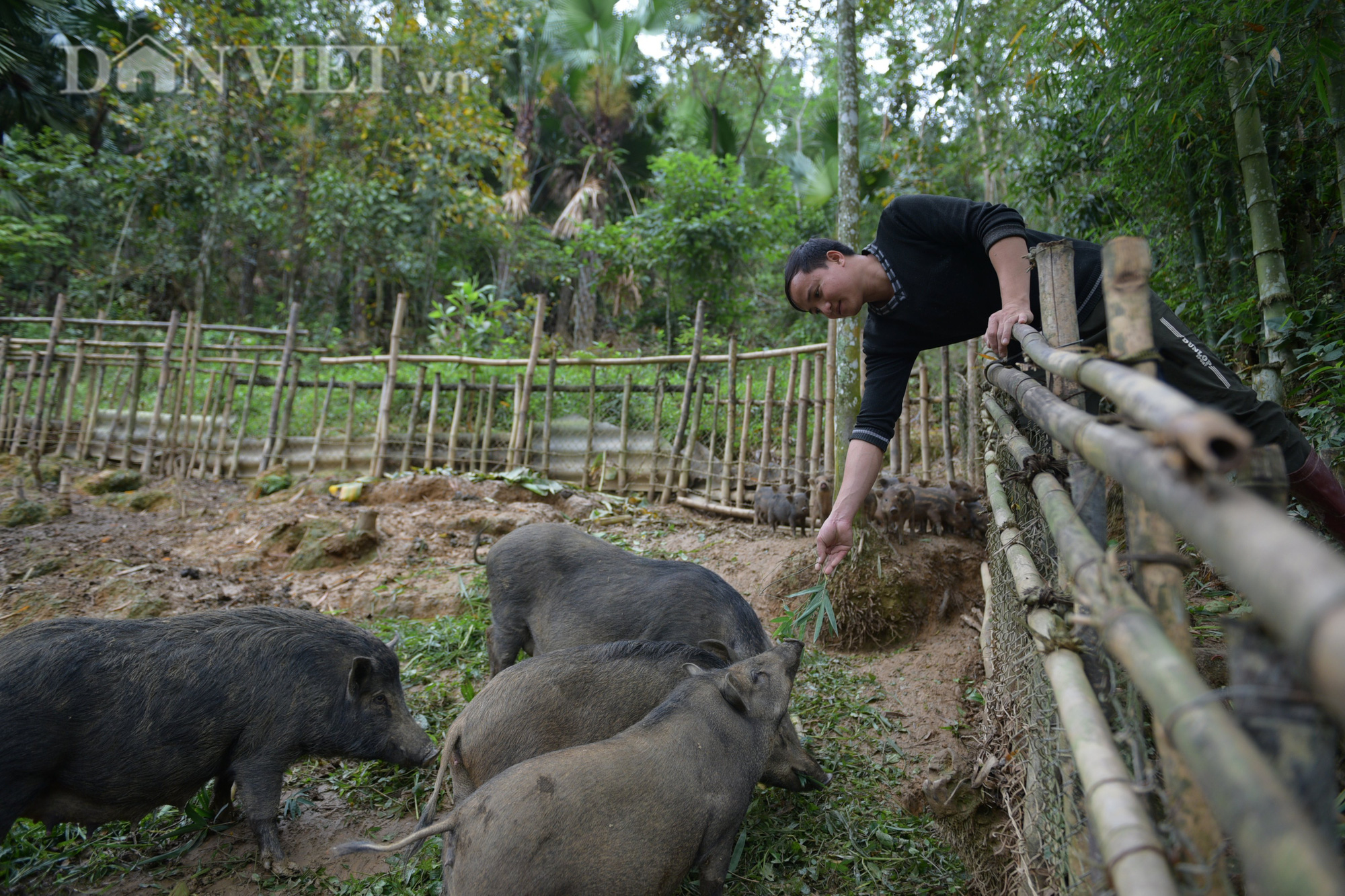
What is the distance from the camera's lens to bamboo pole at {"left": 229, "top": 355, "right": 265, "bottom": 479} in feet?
34.1

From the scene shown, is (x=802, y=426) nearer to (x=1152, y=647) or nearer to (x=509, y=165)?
(x=1152, y=647)

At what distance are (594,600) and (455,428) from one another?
21.9 ft

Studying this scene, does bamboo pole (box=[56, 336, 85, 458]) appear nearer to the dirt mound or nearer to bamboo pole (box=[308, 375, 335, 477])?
bamboo pole (box=[308, 375, 335, 477])

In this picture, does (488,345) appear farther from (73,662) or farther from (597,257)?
(73,662)

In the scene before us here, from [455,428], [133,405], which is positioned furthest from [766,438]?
[133,405]

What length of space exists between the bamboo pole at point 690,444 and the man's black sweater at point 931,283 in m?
5.49

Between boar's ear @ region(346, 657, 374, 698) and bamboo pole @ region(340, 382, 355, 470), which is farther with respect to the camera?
bamboo pole @ region(340, 382, 355, 470)

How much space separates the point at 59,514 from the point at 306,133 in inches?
341

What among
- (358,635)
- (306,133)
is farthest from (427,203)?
(358,635)

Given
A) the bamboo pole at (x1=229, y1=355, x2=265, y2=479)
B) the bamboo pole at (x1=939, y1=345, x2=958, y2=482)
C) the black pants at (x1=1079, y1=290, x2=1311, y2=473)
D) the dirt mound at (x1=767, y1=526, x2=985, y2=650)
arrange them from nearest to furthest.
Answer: the black pants at (x1=1079, y1=290, x2=1311, y2=473), the dirt mound at (x1=767, y1=526, x2=985, y2=650), the bamboo pole at (x1=939, y1=345, x2=958, y2=482), the bamboo pole at (x1=229, y1=355, x2=265, y2=479)

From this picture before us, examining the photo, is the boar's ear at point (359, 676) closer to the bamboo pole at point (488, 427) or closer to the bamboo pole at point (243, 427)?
the bamboo pole at point (488, 427)

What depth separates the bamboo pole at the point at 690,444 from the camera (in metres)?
8.58

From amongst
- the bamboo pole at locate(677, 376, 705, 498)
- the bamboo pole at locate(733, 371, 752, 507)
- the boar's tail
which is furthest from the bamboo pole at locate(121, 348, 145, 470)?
the boar's tail

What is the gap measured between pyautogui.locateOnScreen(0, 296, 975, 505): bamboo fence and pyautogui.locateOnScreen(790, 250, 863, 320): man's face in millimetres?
3687
